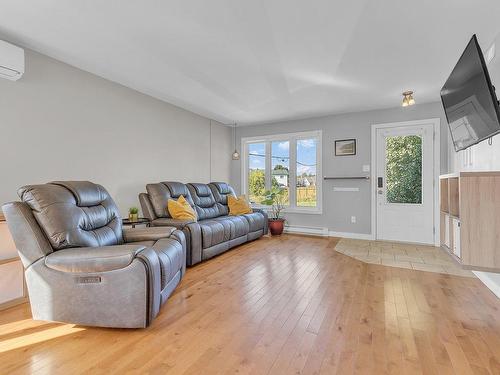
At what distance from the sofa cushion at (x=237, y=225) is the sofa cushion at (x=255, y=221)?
0.44 feet

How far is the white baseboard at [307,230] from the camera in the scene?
532 centimetres

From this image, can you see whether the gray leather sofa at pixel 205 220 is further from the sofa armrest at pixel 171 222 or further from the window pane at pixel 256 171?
the window pane at pixel 256 171

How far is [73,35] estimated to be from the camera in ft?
8.16

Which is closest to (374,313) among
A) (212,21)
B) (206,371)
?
(206,371)

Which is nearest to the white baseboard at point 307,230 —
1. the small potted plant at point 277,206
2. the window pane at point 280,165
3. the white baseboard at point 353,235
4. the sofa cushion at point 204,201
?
the white baseboard at point 353,235

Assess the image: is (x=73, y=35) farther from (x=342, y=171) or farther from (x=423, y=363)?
(x=342, y=171)

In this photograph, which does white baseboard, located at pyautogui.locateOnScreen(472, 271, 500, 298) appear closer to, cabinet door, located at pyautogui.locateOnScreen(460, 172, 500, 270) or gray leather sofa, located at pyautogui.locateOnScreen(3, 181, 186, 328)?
cabinet door, located at pyautogui.locateOnScreen(460, 172, 500, 270)

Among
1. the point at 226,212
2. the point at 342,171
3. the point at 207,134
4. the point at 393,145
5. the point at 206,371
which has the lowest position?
the point at 206,371

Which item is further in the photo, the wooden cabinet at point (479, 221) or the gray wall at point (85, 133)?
the gray wall at point (85, 133)

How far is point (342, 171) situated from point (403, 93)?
1.69 meters

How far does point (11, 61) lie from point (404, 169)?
542 cm

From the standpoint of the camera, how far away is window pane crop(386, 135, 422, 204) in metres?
4.55

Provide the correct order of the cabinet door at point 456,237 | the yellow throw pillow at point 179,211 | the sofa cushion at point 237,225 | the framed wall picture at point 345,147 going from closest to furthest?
the cabinet door at point 456,237, the yellow throw pillow at point 179,211, the sofa cushion at point 237,225, the framed wall picture at point 345,147

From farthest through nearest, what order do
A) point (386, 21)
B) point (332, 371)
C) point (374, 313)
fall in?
1. point (386, 21)
2. point (374, 313)
3. point (332, 371)
